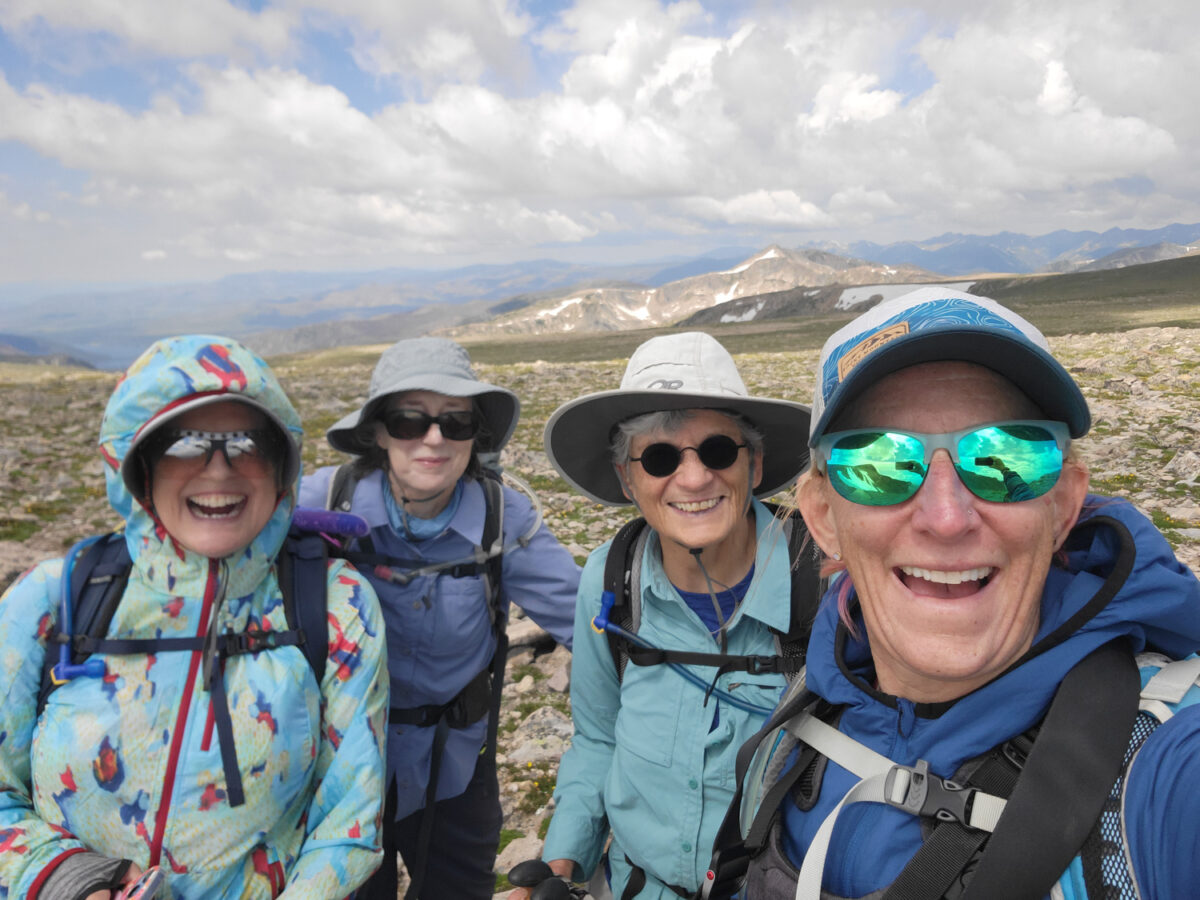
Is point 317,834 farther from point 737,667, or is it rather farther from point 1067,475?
point 1067,475

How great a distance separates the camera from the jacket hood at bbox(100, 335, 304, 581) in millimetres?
3016

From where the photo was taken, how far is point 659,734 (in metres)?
3.38

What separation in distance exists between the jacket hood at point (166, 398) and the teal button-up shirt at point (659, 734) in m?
2.01

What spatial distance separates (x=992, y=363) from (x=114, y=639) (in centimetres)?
377

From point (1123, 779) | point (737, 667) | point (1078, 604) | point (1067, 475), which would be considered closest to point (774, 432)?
point (737, 667)

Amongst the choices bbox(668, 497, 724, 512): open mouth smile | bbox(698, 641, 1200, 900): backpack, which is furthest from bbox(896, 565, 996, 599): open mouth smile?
bbox(668, 497, 724, 512): open mouth smile

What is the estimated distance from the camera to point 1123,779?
1682 millimetres

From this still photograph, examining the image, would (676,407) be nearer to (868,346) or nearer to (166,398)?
(868,346)

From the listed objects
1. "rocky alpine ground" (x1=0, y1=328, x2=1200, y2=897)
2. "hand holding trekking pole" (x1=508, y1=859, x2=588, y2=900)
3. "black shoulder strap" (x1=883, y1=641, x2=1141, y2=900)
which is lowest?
"rocky alpine ground" (x1=0, y1=328, x2=1200, y2=897)

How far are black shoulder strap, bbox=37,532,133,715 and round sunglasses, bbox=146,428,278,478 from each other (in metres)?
0.55

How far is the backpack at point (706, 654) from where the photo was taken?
11.0 feet

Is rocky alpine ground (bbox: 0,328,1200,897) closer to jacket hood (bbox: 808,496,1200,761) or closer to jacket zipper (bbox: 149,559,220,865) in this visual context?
jacket zipper (bbox: 149,559,220,865)

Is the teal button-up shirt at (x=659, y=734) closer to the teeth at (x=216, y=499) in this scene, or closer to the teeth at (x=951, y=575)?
the teeth at (x=951, y=575)

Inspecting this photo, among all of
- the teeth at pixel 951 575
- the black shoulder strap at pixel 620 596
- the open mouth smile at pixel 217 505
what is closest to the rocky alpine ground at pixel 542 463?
the black shoulder strap at pixel 620 596
